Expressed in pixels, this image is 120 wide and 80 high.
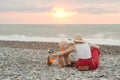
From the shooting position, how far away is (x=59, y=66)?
13164mm

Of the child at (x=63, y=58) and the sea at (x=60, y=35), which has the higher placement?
the sea at (x=60, y=35)

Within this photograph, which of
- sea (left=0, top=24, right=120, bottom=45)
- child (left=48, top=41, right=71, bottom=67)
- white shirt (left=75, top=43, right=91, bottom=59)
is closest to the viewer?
white shirt (left=75, top=43, right=91, bottom=59)

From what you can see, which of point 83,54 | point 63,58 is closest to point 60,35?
point 63,58

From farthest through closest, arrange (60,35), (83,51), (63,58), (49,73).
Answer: (60,35), (63,58), (83,51), (49,73)

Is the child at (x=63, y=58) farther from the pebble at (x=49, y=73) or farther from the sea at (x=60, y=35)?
the sea at (x=60, y=35)

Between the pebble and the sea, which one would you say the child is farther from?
the sea

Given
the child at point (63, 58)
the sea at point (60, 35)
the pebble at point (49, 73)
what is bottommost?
the pebble at point (49, 73)

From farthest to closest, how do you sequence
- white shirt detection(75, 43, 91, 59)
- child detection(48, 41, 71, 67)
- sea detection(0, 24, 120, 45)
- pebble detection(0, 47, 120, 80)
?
sea detection(0, 24, 120, 45), child detection(48, 41, 71, 67), white shirt detection(75, 43, 91, 59), pebble detection(0, 47, 120, 80)

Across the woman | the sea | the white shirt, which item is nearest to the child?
the woman

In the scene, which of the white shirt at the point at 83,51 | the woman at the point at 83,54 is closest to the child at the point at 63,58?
the woman at the point at 83,54

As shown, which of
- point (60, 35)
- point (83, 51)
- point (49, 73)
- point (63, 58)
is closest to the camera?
point (49, 73)

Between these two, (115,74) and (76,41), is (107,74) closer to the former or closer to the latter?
(115,74)

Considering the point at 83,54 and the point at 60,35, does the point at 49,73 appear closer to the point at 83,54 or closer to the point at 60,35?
the point at 83,54

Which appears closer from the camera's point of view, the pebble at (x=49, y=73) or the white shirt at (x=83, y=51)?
the pebble at (x=49, y=73)
